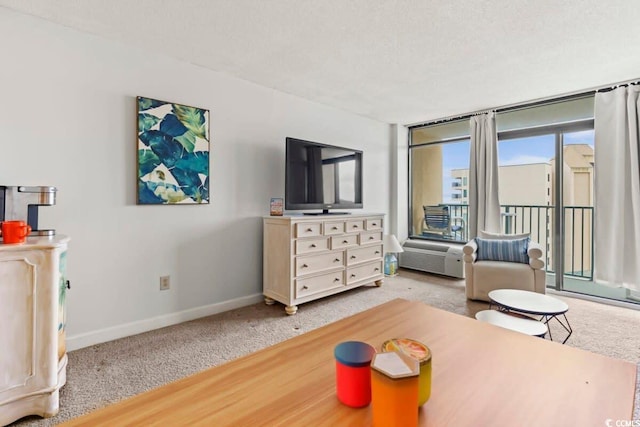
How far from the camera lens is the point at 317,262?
315cm

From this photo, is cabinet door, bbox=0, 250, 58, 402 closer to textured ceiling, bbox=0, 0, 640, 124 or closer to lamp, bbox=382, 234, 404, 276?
textured ceiling, bbox=0, 0, 640, 124

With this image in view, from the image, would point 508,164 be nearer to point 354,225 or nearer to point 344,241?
point 354,225

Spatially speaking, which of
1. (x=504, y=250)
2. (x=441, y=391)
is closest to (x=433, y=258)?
(x=504, y=250)

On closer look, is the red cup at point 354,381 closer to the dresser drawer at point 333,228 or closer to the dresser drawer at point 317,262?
the dresser drawer at point 317,262

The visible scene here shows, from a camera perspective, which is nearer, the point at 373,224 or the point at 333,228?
the point at 333,228

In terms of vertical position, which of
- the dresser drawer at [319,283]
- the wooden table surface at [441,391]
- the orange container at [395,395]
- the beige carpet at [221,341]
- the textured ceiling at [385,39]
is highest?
the textured ceiling at [385,39]

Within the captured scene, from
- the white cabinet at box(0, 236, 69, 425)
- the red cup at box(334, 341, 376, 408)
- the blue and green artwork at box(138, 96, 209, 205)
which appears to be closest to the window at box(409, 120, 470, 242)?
the blue and green artwork at box(138, 96, 209, 205)

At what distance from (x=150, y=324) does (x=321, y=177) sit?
2154 mm

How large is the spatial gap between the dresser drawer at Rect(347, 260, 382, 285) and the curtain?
1457 mm

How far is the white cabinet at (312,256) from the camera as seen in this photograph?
116 inches

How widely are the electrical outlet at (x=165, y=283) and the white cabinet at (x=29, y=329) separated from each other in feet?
3.38

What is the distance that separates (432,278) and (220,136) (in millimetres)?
3309

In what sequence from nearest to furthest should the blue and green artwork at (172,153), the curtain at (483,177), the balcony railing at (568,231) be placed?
1. the blue and green artwork at (172,153)
2. the balcony railing at (568,231)
3. the curtain at (483,177)

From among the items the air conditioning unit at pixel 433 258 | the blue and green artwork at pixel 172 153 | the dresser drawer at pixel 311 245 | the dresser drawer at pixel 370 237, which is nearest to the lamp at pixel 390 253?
the air conditioning unit at pixel 433 258
